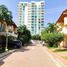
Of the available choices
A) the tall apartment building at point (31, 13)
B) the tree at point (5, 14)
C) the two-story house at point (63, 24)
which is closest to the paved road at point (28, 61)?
the tree at point (5, 14)

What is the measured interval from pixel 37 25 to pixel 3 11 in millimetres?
117424

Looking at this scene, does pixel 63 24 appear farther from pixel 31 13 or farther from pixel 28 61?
pixel 31 13

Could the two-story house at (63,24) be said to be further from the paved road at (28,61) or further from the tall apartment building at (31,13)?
the tall apartment building at (31,13)

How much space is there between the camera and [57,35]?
116ft

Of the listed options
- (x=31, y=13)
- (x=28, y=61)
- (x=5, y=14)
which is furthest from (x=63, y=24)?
(x=31, y=13)

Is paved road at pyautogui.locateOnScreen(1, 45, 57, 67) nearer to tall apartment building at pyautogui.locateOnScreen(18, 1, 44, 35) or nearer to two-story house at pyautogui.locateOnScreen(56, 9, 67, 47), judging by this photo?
two-story house at pyautogui.locateOnScreen(56, 9, 67, 47)

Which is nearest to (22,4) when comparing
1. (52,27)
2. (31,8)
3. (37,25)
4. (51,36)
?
(31,8)

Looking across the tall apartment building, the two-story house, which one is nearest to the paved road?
the two-story house

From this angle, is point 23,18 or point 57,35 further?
point 23,18

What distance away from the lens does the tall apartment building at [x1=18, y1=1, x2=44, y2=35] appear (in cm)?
14600

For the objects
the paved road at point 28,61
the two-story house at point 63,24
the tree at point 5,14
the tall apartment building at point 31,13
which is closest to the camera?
the paved road at point 28,61

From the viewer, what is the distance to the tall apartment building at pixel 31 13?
146 metres

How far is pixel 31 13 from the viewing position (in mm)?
146875

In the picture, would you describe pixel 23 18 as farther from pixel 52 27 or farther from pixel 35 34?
pixel 52 27
